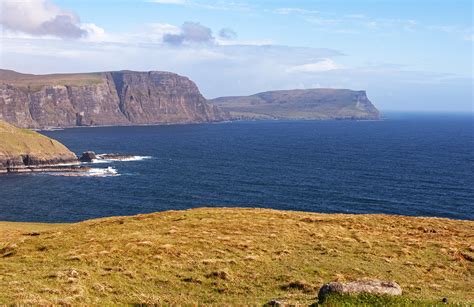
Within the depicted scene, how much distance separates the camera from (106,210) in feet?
378

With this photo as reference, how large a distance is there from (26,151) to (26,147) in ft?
9.94

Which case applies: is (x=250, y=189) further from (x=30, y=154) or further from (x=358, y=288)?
(x=358, y=288)

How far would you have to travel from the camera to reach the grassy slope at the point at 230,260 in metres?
27.0

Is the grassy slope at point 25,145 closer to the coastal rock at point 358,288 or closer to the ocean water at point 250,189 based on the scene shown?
the ocean water at point 250,189

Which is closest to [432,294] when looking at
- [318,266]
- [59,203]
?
[318,266]

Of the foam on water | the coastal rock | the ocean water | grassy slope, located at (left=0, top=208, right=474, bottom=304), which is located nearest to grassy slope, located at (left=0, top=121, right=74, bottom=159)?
the ocean water

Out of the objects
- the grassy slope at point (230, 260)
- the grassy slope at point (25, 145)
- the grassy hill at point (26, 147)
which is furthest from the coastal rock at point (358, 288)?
the grassy slope at point (25, 145)

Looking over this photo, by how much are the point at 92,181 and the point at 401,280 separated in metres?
136

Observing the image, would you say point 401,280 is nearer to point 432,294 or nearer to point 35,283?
point 432,294

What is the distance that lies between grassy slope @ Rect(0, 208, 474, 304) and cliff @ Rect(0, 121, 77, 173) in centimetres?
14048

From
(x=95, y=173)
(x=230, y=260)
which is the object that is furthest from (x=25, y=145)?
(x=230, y=260)

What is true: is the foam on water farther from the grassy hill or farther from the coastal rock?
the coastal rock

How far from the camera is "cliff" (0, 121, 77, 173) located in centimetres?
17712

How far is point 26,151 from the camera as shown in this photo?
606 feet
